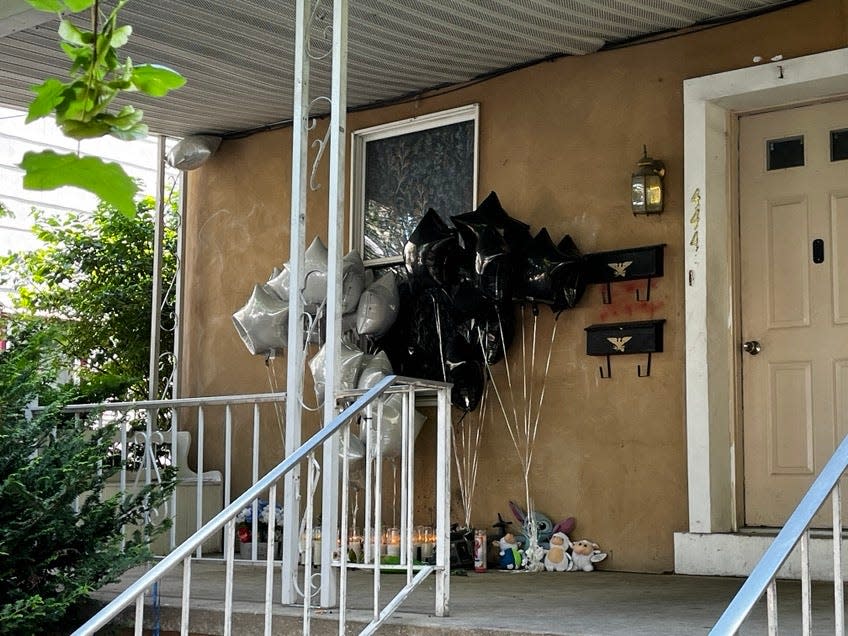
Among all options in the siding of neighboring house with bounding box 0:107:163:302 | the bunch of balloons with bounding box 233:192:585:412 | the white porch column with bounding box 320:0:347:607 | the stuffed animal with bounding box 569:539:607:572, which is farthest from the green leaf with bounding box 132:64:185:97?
the siding of neighboring house with bounding box 0:107:163:302

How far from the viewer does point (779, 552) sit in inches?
96.5

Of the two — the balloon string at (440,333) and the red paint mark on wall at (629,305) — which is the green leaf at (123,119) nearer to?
the red paint mark on wall at (629,305)

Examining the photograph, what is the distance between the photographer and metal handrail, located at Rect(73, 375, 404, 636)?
10.2ft

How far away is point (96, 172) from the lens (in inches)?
37.1

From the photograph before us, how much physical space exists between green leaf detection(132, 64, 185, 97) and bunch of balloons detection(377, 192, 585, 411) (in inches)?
199

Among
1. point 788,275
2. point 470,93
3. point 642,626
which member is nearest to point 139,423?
point 470,93

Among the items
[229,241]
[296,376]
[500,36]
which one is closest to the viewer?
[296,376]

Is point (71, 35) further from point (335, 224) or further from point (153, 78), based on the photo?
point (335, 224)

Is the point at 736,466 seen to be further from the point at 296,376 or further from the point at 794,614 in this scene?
the point at 296,376

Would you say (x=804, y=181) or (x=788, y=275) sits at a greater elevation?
(x=804, y=181)

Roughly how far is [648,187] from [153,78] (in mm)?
5130

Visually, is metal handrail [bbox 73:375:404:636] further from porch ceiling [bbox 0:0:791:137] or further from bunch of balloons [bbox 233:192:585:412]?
porch ceiling [bbox 0:0:791:137]

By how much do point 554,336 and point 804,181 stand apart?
1524mm

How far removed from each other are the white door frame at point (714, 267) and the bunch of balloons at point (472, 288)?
2.17 feet
